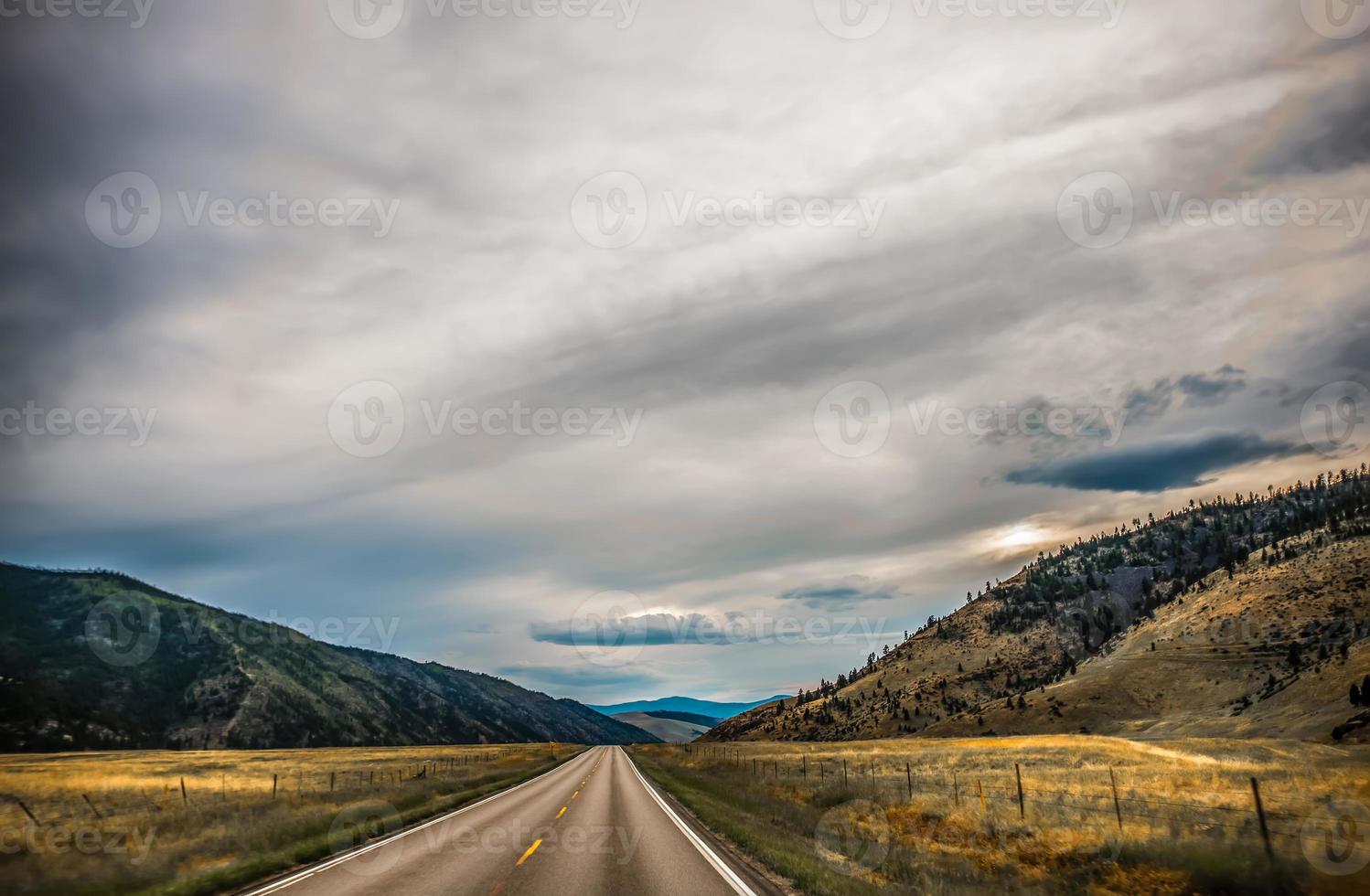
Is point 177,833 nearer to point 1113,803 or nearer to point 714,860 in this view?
point 714,860

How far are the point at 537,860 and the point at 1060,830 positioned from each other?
1287 cm

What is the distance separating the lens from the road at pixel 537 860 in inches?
467

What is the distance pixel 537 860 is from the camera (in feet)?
46.9

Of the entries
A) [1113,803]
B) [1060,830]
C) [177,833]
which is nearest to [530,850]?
[177,833]

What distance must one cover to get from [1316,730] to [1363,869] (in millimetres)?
83189

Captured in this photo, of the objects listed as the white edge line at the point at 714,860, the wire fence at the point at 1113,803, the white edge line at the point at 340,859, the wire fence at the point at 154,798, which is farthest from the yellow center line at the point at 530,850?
the wire fence at the point at 1113,803

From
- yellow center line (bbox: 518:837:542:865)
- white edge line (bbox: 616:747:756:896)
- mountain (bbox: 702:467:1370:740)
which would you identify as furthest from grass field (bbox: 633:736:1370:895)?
mountain (bbox: 702:467:1370:740)

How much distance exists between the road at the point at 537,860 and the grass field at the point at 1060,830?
5.02 ft

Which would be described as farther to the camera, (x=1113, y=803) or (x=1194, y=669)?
(x=1194, y=669)

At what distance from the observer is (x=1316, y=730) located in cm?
7194

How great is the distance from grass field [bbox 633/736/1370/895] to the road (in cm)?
153

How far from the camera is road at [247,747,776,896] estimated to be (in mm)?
11852

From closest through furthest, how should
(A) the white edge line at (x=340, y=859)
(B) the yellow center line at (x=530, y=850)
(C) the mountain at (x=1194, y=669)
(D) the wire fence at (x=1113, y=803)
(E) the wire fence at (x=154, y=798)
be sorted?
(A) the white edge line at (x=340, y=859) < (B) the yellow center line at (x=530, y=850) < (D) the wire fence at (x=1113, y=803) < (E) the wire fence at (x=154, y=798) < (C) the mountain at (x=1194, y=669)

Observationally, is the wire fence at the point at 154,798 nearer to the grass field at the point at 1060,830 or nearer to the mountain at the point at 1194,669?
the grass field at the point at 1060,830
